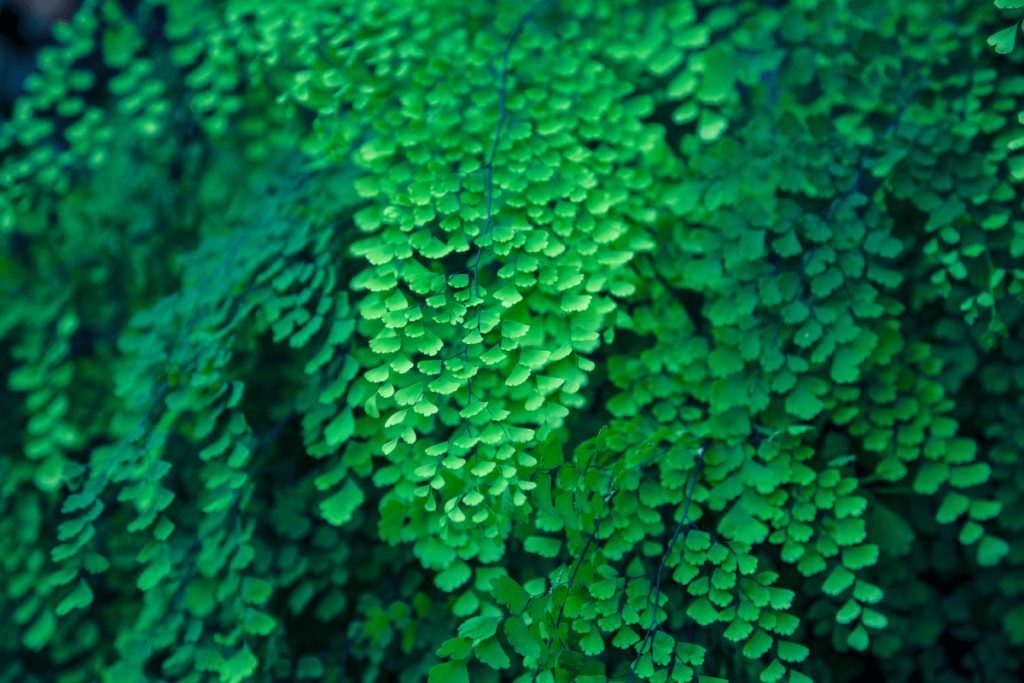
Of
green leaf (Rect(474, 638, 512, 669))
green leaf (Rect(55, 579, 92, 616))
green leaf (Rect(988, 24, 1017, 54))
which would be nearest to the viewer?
green leaf (Rect(474, 638, 512, 669))

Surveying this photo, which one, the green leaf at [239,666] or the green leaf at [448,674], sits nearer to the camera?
the green leaf at [448,674]

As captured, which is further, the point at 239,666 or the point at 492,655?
the point at 239,666

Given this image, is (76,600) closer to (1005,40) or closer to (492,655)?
(492,655)

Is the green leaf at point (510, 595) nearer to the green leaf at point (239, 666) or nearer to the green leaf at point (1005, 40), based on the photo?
the green leaf at point (239, 666)

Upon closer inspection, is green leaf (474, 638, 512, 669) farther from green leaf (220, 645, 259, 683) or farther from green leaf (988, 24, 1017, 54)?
green leaf (988, 24, 1017, 54)

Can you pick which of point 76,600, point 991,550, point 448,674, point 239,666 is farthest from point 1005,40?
point 76,600

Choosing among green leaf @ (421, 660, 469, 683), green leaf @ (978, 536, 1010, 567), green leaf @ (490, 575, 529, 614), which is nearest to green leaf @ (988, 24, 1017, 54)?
green leaf @ (978, 536, 1010, 567)

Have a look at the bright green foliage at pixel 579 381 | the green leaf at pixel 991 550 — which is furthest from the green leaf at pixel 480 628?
the green leaf at pixel 991 550

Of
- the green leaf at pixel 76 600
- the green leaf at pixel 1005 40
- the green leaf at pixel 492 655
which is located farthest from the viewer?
the green leaf at pixel 76 600
